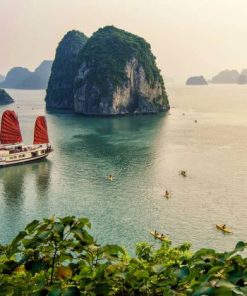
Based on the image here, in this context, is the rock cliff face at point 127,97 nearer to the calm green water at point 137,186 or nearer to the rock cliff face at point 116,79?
the rock cliff face at point 116,79

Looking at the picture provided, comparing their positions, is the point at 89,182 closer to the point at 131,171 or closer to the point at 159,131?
the point at 131,171

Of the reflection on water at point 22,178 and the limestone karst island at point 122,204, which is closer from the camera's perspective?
the limestone karst island at point 122,204

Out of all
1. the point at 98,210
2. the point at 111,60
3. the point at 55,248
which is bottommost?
the point at 98,210

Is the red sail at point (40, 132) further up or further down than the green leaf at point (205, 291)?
Result: further down

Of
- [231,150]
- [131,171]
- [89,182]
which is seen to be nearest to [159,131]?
[231,150]

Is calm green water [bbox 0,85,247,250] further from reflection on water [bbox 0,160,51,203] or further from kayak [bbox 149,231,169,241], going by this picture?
kayak [bbox 149,231,169,241]

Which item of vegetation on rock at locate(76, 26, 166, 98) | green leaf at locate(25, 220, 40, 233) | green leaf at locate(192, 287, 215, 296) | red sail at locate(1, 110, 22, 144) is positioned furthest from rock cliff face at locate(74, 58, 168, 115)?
green leaf at locate(192, 287, 215, 296)

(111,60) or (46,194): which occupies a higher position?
(111,60)

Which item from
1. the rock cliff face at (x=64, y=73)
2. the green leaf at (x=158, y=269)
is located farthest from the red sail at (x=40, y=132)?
the rock cliff face at (x=64, y=73)
